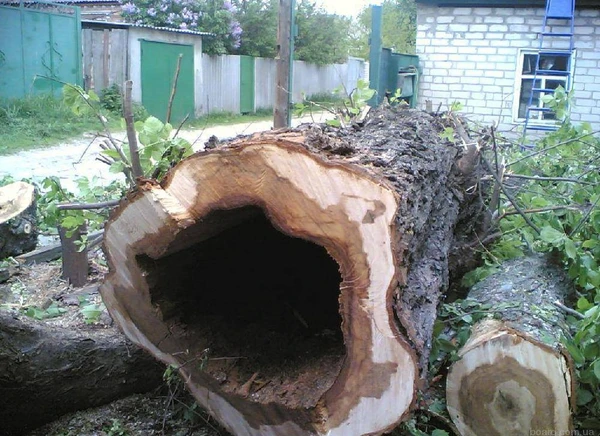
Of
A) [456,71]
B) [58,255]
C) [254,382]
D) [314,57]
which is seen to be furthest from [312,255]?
[314,57]

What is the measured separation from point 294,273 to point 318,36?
2111cm

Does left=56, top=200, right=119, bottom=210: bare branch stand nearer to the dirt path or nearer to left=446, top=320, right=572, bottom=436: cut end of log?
left=446, top=320, right=572, bottom=436: cut end of log

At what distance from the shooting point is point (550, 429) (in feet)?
8.29

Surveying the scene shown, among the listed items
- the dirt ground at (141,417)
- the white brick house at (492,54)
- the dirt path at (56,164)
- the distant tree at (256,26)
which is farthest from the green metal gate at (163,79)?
the dirt ground at (141,417)

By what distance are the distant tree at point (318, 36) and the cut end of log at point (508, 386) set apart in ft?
69.2

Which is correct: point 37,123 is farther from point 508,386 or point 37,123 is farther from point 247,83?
point 508,386

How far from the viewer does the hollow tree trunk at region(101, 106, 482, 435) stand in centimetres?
199

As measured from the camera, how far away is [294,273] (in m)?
3.19

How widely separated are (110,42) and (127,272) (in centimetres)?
1391

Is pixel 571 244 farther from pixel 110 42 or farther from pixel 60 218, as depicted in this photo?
pixel 110 42

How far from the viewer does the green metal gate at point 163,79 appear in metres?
15.6

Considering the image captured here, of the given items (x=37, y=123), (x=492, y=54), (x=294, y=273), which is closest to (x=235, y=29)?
(x=37, y=123)

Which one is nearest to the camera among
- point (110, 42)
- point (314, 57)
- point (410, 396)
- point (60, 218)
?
point (410, 396)

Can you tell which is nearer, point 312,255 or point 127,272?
point 127,272
